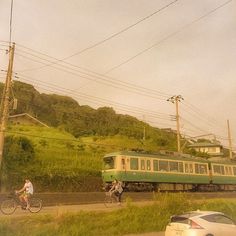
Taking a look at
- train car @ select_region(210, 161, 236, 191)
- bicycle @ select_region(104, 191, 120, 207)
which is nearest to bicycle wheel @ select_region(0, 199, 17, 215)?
bicycle @ select_region(104, 191, 120, 207)

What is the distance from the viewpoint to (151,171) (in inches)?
1387

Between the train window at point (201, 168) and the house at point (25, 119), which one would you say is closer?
the train window at point (201, 168)

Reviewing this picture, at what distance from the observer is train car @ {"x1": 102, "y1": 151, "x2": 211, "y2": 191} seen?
3334 cm

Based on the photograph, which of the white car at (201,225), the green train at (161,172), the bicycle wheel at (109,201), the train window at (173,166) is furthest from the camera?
the train window at (173,166)

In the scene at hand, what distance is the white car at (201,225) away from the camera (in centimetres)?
1269

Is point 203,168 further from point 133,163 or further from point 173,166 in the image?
point 133,163

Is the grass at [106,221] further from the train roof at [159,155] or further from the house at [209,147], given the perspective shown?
the house at [209,147]

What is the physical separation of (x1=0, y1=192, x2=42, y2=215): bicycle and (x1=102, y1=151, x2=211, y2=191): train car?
13.1 meters

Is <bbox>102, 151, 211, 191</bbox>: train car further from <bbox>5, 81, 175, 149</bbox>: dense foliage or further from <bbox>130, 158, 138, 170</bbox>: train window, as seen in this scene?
<bbox>5, 81, 175, 149</bbox>: dense foliage

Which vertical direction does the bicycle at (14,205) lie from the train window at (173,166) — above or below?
below

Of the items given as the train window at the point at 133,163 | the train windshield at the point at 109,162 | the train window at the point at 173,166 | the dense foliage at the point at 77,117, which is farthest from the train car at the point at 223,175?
the dense foliage at the point at 77,117

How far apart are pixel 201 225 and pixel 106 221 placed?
569cm

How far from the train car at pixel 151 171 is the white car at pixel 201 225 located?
19.6 m

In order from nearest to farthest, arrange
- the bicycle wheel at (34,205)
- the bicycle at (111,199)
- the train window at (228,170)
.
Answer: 1. the bicycle wheel at (34,205)
2. the bicycle at (111,199)
3. the train window at (228,170)
